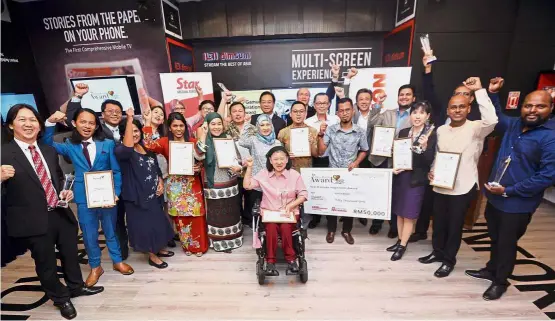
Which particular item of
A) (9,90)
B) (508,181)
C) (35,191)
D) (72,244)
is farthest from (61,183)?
(508,181)

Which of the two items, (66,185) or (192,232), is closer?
(66,185)

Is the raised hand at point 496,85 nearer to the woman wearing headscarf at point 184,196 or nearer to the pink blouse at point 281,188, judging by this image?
the pink blouse at point 281,188

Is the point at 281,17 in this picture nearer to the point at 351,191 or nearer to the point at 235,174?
the point at 235,174

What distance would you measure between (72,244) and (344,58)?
4.94 metres

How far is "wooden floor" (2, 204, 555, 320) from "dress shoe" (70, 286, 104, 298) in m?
0.04

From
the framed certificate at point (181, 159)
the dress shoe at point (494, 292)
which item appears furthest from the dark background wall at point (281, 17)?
the dress shoe at point (494, 292)

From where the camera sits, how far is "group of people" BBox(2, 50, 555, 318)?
192 centimetres

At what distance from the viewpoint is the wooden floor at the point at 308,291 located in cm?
217

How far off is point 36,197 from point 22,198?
0.07 meters

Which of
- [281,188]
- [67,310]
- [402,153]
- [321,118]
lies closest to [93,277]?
[67,310]

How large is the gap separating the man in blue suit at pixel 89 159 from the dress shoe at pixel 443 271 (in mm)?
3062

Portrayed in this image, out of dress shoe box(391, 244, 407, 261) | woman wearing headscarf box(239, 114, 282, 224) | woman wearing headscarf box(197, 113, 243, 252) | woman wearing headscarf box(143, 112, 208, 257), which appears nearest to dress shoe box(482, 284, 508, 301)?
dress shoe box(391, 244, 407, 261)

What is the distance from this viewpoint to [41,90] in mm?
4633

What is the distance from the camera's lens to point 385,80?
3.93m
